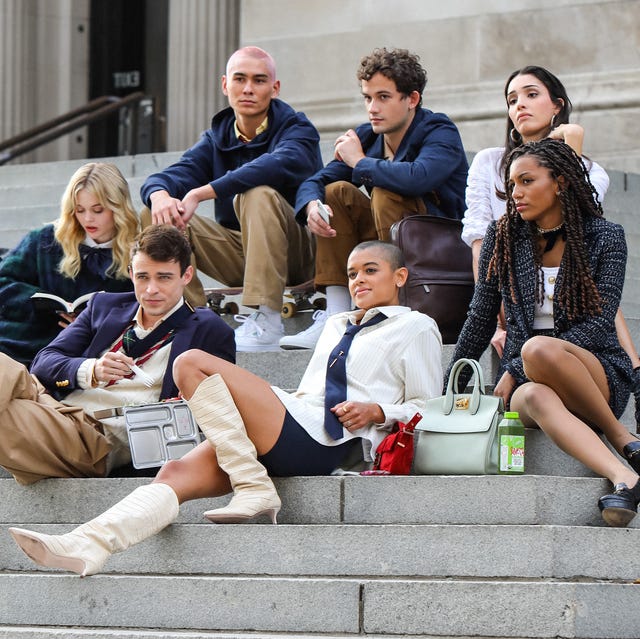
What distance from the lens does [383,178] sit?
757cm

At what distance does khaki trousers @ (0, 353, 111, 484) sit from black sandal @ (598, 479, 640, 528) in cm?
205

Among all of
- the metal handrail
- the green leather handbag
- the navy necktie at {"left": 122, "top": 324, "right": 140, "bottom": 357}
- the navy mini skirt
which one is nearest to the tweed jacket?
the green leather handbag

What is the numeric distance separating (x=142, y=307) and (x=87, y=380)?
39 centimetres

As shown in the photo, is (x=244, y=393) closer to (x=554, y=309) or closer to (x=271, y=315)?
(x=554, y=309)

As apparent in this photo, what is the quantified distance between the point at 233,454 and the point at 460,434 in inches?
33.3

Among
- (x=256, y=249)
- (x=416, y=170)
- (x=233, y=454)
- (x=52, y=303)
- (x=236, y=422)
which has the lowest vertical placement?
(x=233, y=454)

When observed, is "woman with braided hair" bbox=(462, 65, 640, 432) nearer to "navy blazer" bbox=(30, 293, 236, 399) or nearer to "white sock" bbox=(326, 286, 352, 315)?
"white sock" bbox=(326, 286, 352, 315)

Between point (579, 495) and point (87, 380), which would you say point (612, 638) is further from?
point (87, 380)

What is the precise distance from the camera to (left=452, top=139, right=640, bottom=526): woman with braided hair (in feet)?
19.2

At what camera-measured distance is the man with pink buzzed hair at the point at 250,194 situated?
7.77m

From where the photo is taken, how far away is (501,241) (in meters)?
6.43

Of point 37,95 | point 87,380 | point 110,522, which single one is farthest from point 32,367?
point 37,95


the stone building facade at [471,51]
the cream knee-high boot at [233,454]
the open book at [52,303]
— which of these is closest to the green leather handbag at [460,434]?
the cream knee-high boot at [233,454]

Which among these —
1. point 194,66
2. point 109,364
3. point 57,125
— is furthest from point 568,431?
point 194,66
